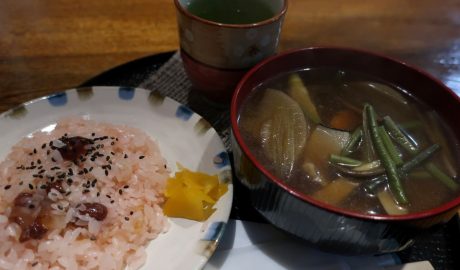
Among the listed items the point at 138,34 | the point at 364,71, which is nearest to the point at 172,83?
the point at 138,34

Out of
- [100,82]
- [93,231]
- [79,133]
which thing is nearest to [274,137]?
[93,231]

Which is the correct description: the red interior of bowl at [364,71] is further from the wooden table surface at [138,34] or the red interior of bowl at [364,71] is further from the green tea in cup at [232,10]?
the wooden table surface at [138,34]

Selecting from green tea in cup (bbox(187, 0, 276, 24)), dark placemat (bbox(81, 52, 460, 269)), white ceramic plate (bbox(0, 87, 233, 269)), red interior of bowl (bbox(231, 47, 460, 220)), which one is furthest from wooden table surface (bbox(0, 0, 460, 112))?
red interior of bowl (bbox(231, 47, 460, 220))

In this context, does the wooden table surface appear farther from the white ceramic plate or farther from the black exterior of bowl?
the black exterior of bowl

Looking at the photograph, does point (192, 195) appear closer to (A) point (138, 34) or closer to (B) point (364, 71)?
(B) point (364, 71)

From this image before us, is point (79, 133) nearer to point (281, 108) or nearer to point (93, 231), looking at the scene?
point (93, 231)

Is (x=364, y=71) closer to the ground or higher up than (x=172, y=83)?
higher up
